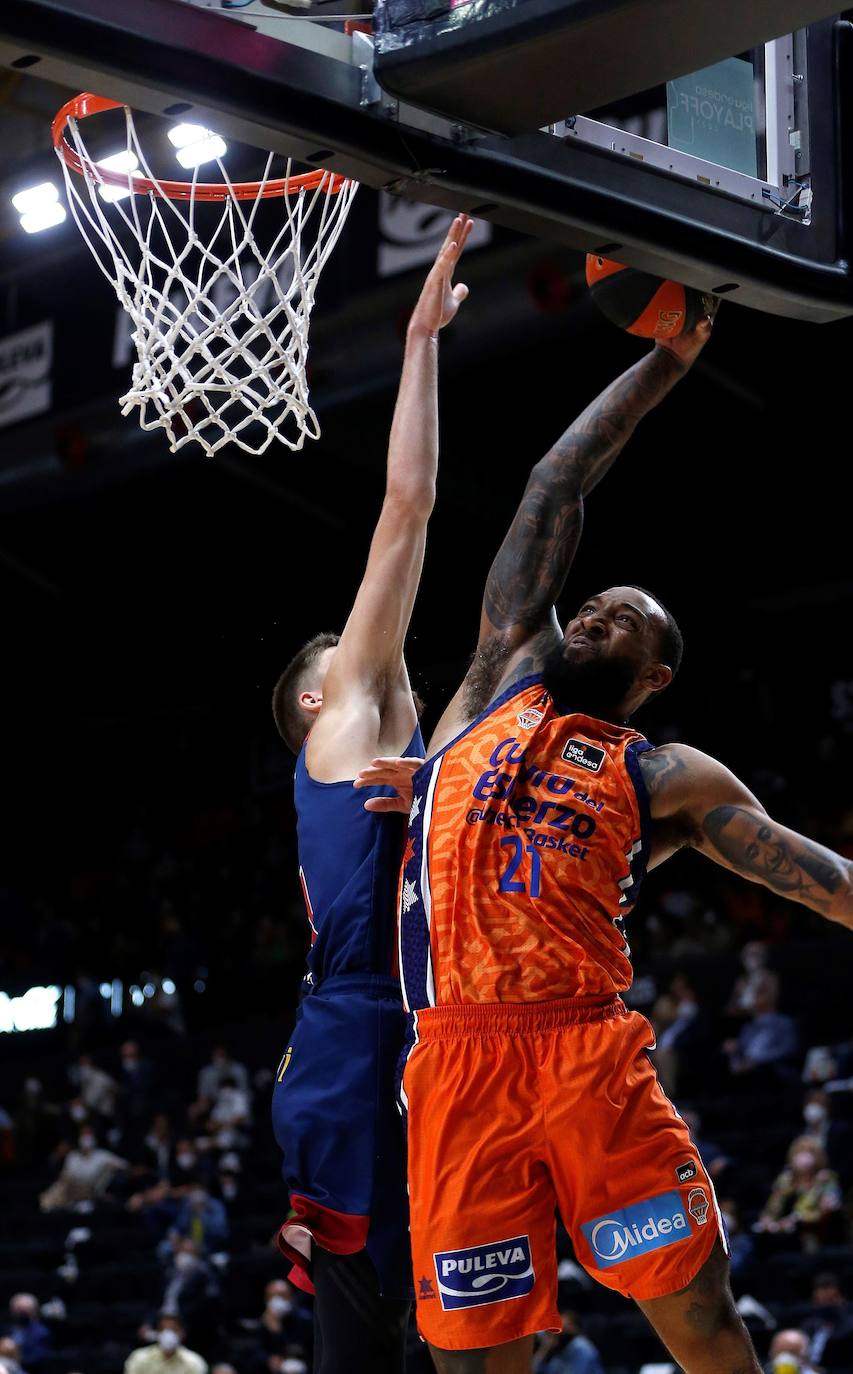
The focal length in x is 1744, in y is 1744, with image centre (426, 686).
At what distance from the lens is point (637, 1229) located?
3.35 meters

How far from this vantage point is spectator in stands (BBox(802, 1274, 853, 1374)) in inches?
324

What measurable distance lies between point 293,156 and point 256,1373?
8.56m

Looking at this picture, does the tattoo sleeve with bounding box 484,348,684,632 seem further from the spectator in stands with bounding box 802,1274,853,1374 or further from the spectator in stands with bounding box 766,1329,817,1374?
the spectator in stands with bounding box 802,1274,853,1374

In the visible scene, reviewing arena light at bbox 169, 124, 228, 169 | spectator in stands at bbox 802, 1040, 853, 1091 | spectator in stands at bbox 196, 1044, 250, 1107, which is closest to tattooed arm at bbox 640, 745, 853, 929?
arena light at bbox 169, 124, 228, 169

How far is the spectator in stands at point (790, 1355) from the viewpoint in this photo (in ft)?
26.0

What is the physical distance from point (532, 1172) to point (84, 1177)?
11464 mm

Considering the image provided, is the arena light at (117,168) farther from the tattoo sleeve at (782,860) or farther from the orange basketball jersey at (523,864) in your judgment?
the tattoo sleeve at (782,860)

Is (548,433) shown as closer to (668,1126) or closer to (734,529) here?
(734,529)

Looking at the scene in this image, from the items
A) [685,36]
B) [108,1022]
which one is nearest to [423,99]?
[685,36]

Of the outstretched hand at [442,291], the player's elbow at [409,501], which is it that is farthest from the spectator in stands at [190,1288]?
the outstretched hand at [442,291]

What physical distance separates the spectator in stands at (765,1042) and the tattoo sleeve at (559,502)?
8.14m

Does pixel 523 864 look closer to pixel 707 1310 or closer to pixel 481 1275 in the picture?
pixel 481 1275

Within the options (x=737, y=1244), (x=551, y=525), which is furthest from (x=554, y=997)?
(x=737, y=1244)

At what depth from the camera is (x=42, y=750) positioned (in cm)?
2239
